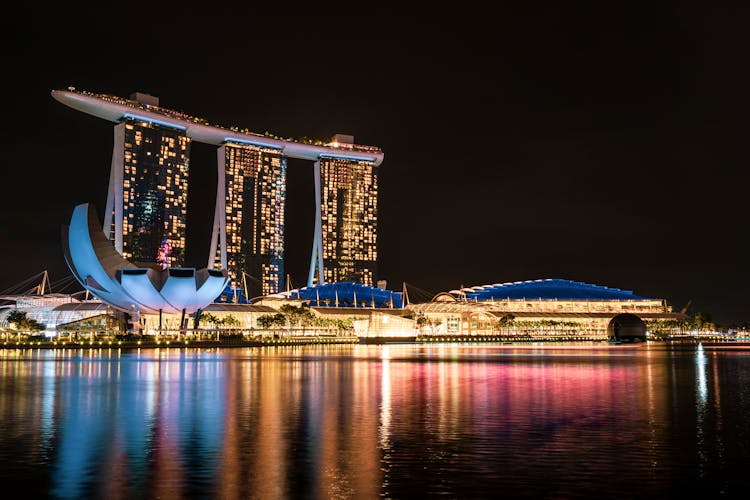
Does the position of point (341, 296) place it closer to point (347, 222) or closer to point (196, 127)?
point (347, 222)

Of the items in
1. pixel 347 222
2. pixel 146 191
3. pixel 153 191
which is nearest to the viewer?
pixel 146 191

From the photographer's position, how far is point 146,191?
6294 inches

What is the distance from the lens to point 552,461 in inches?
595

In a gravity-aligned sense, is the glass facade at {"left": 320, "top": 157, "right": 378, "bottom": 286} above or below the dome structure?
above

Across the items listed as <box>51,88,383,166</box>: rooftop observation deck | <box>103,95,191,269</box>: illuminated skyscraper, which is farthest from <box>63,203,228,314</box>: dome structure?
<box>51,88,383,166</box>: rooftop observation deck

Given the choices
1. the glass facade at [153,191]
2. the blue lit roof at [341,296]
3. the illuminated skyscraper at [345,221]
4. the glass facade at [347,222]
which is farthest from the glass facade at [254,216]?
the blue lit roof at [341,296]

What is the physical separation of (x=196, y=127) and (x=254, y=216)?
81.7 ft

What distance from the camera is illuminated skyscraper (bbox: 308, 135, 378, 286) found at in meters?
191

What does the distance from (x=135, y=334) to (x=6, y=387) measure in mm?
65380

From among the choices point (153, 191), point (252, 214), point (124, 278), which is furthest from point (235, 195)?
point (124, 278)

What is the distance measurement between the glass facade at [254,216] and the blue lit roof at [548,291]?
45.2 meters

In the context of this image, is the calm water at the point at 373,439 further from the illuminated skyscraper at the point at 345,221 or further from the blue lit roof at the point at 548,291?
the illuminated skyscraper at the point at 345,221

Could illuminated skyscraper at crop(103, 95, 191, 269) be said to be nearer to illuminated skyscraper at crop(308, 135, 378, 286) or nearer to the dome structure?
illuminated skyscraper at crop(308, 135, 378, 286)

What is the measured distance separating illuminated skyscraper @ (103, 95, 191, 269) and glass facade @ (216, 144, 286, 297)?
54.5 ft
